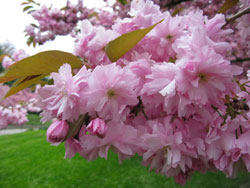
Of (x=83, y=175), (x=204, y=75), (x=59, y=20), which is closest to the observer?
(x=204, y=75)

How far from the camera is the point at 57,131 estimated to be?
0.50 m

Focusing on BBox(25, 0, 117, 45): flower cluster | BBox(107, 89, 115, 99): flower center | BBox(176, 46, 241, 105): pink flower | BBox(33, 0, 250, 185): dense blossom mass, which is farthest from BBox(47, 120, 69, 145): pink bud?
BBox(25, 0, 117, 45): flower cluster

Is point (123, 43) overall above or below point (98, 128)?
above

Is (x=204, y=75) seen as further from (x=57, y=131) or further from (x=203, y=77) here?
(x=57, y=131)

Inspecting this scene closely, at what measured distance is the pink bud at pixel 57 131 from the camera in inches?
19.4

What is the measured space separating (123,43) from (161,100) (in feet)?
0.57

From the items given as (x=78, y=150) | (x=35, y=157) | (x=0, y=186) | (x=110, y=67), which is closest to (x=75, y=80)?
(x=110, y=67)

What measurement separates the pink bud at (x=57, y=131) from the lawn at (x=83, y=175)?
3436 millimetres

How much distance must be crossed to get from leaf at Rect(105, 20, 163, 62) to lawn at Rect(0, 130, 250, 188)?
11.3 feet

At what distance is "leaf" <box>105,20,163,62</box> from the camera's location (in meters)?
0.51

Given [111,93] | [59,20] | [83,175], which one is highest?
[111,93]

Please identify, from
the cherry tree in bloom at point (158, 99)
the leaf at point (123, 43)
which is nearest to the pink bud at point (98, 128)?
the cherry tree in bloom at point (158, 99)

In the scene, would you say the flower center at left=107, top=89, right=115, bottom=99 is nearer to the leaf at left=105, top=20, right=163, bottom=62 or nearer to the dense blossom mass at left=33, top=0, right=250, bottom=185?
the dense blossom mass at left=33, top=0, right=250, bottom=185

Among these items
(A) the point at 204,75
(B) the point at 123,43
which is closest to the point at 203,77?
(A) the point at 204,75
